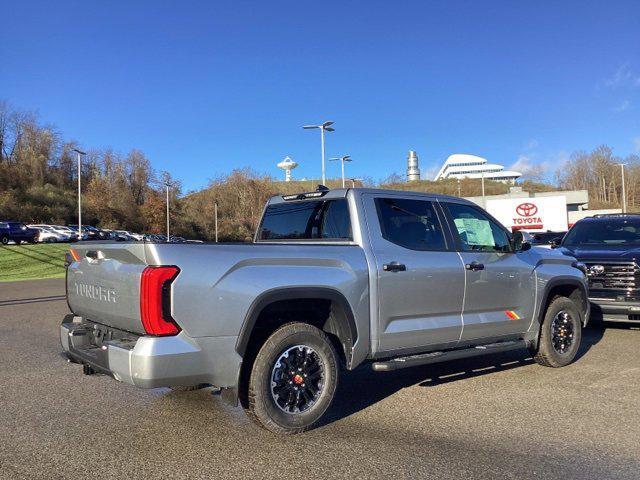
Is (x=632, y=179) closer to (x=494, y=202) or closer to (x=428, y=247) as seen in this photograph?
(x=494, y=202)

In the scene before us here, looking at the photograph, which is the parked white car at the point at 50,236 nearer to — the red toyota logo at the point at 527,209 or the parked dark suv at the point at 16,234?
the parked dark suv at the point at 16,234

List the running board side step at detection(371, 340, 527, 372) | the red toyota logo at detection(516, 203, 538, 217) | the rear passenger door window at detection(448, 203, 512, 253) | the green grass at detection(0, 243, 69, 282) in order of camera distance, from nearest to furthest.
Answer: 1. the running board side step at detection(371, 340, 527, 372)
2. the rear passenger door window at detection(448, 203, 512, 253)
3. the green grass at detection(0, 243, 69, 282)
4. the red toyota logo at detection(516, 203, 538, 217)

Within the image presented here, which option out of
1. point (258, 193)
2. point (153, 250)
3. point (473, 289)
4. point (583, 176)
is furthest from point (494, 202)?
point (583, 176)

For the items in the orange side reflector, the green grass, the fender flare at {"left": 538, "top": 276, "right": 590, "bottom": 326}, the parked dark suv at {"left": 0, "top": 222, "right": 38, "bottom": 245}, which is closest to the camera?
the orange side reflector

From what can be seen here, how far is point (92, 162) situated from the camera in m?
88.6

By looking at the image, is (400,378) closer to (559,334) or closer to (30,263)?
(559,334)

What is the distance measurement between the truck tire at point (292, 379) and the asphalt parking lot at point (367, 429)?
17 cm

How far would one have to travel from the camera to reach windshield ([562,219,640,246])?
373 inches

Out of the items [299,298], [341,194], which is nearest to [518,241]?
[341,194]

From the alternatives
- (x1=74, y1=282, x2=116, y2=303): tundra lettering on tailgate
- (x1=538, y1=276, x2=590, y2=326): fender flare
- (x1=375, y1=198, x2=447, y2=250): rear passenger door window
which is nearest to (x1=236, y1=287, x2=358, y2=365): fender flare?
(x1=375, y1=198, x2=447, y2=250): rear passenger door window

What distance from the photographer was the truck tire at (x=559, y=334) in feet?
20.5

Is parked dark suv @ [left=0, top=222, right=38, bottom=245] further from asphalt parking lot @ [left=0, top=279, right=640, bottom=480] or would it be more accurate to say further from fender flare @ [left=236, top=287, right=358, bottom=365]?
fender flare @ [left=236, top=287, right=358, bottom=365]

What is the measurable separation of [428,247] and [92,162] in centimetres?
9247

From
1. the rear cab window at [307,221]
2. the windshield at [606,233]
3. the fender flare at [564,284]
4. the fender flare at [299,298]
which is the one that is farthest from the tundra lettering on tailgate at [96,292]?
the windshield at [606,233]
